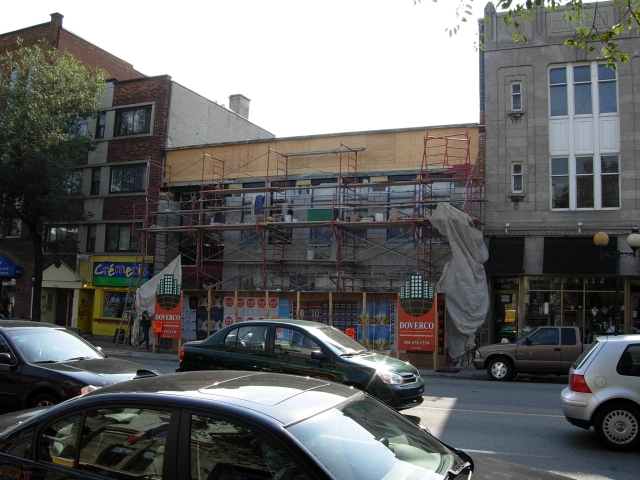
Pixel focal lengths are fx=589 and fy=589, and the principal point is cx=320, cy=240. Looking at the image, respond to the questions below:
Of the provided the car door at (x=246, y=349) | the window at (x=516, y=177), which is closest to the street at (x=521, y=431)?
the car door at (x=246, y=349)

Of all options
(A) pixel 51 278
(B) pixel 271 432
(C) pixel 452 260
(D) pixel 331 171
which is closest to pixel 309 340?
(B) pixel 271 432

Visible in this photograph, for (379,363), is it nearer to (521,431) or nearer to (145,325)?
(521,431)

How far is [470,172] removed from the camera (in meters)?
21.0

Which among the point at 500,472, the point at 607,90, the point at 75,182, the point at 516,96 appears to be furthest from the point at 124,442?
the point at 75,182

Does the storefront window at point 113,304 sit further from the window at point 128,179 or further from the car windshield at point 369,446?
the car windshield at point 369,446

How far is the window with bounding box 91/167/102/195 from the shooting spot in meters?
30.2

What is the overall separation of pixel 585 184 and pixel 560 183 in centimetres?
84

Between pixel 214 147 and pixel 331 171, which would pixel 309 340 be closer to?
pixel 331 171

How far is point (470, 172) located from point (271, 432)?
1913cm

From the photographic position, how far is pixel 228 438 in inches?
125

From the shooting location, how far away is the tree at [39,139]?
81.0 feet

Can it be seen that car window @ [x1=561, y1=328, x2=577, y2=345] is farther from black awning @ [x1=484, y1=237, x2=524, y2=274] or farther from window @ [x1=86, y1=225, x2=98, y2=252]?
window @ [x1=86, y1=225, x2=98, y2=252]

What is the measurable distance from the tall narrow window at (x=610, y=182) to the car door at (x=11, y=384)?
19641 millimetres

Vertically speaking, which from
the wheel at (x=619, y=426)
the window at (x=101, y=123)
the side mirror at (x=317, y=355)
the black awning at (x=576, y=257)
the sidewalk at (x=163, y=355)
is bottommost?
the sidewalk at (x=163, y=355)
